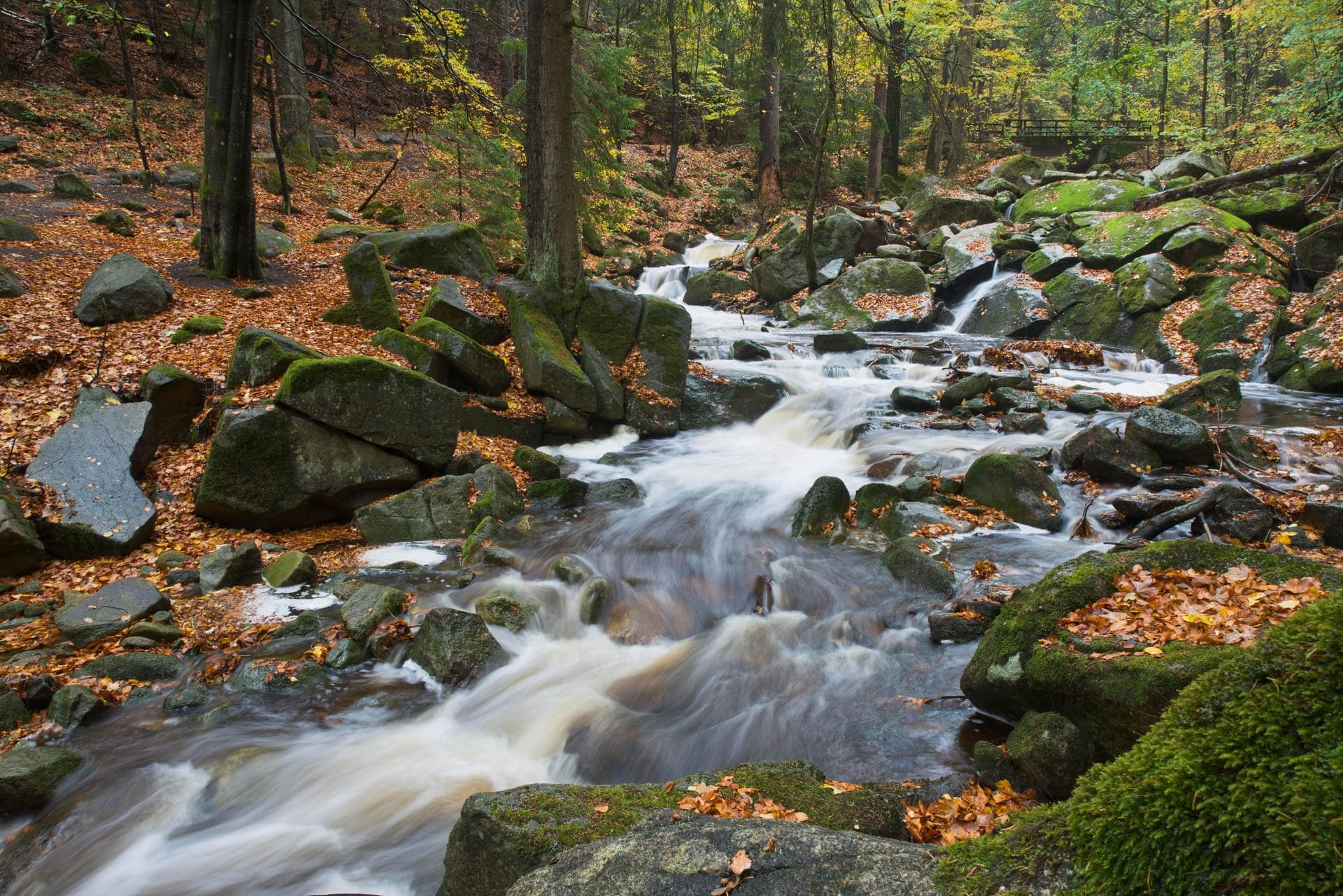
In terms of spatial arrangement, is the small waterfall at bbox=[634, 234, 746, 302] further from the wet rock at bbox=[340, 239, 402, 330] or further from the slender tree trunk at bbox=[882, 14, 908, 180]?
the wet rock at bbox=[340, 239, 402, 330]

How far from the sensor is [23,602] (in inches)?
230

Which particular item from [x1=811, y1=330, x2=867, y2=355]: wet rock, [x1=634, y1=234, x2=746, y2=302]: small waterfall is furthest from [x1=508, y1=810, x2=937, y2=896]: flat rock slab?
[x1=634, y1=234, x2=746, y2=302]: small waterfall

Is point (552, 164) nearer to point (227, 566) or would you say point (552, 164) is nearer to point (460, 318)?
point (460, 318)

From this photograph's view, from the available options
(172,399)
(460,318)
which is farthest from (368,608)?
(460,318)

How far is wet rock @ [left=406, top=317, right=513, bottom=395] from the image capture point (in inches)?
388

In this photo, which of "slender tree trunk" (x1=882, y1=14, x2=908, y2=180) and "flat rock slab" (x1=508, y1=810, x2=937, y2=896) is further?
"slender tree trunk" (x1=882, y1=14, x2=908, y2=180)

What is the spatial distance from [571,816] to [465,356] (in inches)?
313

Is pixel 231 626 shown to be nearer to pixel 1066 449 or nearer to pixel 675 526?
pixel 675 526

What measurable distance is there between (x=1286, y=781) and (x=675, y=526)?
7463mm

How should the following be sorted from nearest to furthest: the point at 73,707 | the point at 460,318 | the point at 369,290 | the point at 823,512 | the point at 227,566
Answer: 1. the point at 73,707
2. the point at 227,566
3. the point at 823,512
4. the point at 369,290
5. the point at 460,318

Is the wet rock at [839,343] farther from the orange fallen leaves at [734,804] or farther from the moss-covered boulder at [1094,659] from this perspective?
the orange fallen leaves at [734,804]

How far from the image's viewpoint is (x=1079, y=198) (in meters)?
19.5

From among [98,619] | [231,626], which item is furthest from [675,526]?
[98,619]

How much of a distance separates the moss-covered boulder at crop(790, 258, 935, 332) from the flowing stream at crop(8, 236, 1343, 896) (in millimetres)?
9880
